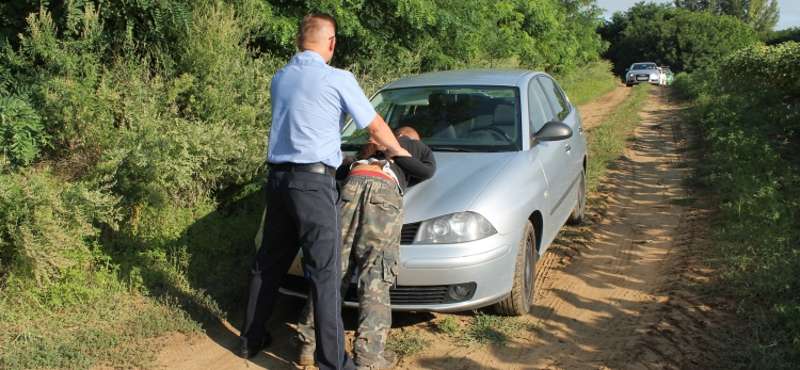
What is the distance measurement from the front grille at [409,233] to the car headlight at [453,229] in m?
0.02

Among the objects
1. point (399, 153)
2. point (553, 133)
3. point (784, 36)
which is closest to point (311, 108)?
point (399, 153)

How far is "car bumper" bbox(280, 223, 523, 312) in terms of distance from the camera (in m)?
3.89

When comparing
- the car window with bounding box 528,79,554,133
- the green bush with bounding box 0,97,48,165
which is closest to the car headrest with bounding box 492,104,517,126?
the car window with bounding box 528,79,554,133

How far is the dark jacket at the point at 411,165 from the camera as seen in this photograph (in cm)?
405

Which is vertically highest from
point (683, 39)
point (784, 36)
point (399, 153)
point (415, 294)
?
point (784, 36)

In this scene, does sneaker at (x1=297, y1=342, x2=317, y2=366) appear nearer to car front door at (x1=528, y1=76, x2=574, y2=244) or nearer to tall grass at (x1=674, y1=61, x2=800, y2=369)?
car front door at (x1=528, y1=76, x2=574, y2=244)

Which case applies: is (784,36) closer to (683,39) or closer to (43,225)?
(683,39)

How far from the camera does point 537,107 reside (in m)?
5.60

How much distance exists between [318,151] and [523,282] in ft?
5.66

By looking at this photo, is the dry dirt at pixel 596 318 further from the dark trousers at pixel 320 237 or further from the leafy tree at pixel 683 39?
the leafy tree at pixel 683 39

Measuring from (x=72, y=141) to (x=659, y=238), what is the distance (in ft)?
17.5

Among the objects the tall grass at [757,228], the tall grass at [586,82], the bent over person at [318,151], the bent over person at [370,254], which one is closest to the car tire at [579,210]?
the tall grass at [757,228]

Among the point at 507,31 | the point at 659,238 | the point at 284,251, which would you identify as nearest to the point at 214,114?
the point at 284,251

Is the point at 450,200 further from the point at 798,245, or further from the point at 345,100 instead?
the point at 798,245
